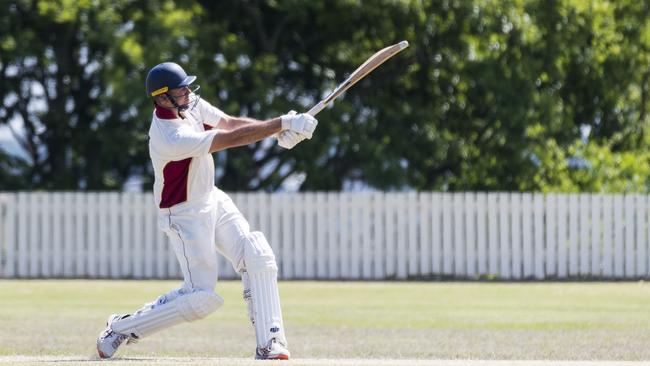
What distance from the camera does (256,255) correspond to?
946 cm

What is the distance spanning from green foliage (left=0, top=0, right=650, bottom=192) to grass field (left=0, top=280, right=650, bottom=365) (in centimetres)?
353

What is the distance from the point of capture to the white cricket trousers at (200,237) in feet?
31.1

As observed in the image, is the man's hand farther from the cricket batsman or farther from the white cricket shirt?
the white cricket shirt

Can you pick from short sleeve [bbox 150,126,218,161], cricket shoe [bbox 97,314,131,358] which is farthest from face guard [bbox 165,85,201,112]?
cricket shoe [bbox 97,314,131,358]

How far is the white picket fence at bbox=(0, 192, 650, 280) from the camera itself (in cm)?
2286

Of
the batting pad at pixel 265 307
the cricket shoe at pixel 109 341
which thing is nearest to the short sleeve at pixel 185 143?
the batting pad at pixel 265 307

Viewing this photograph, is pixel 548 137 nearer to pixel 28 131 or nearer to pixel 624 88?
pixel 624 88

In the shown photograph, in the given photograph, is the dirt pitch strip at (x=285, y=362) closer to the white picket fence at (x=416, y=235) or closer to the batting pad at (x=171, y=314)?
the batting pad at (x=171, y=314)

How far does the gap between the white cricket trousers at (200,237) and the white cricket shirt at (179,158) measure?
77 mm

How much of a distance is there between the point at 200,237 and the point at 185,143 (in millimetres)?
632

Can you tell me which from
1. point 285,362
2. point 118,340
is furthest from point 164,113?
point 285,362

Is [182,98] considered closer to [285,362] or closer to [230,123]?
[230,123]

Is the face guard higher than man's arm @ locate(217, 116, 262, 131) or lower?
higher

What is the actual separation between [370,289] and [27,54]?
23.4 ft
